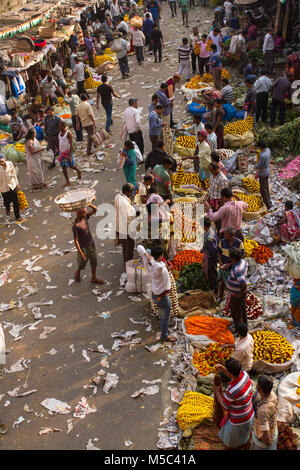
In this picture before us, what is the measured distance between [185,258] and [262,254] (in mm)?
1347

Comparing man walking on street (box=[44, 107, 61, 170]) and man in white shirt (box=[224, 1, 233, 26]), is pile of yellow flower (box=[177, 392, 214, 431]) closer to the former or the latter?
man walking on street (box=[44, 107, 61, 170])

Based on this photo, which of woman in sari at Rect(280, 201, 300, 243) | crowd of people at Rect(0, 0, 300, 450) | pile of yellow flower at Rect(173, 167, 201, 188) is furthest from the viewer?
pile of yellow flower at Rect(173, 167, 201, 188)

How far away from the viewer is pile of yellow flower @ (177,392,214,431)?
5613mm

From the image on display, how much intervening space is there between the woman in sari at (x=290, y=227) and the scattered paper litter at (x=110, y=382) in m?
3.95

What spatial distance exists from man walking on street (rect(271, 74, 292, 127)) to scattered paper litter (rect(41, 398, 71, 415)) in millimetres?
9322

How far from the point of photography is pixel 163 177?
29.3ft

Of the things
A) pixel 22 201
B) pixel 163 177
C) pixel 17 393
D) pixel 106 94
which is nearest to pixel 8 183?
pixel 22 201

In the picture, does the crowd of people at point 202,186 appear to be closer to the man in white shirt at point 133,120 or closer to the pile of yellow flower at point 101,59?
the man in white shirt at point 133,120

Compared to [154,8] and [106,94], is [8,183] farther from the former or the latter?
[154,8]

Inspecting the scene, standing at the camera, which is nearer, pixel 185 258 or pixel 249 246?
pixel 185 258

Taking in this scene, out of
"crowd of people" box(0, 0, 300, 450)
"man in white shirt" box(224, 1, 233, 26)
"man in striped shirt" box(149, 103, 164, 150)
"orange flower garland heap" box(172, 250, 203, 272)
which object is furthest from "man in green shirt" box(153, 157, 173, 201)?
"man in white shirt" box(224, 1, 233, 26)

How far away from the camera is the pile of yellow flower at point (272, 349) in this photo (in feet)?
21.0
